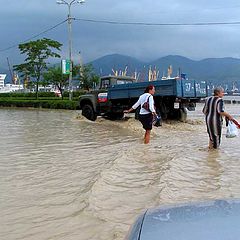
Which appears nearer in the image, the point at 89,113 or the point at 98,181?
the point at 98,181

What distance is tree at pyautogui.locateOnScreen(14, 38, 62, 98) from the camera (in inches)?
1824

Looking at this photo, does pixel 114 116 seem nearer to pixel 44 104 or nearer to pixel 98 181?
pixel 98 181

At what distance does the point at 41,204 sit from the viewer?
6000 millimetres

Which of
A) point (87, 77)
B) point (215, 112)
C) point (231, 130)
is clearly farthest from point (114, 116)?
point (87, 77)

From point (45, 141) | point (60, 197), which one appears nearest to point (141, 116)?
point (45, 141)

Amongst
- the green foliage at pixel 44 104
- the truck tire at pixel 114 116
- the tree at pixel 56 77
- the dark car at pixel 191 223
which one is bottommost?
the truck tire at pixel 114 116

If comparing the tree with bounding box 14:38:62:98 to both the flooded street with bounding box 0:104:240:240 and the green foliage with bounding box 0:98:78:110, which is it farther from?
the flooded street with bounding box 0:104:240:240

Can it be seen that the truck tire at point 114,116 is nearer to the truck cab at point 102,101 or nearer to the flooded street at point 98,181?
the truck cab at point 102,101

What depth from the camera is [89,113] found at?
22.1 metres

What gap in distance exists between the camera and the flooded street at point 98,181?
17.0 feet

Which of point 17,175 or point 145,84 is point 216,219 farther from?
point 145,84

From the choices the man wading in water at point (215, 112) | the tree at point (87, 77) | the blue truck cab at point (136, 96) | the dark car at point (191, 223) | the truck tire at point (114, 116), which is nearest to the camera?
Result: the dark car at point (191, 223)

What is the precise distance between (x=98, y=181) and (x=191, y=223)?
5.06 meters

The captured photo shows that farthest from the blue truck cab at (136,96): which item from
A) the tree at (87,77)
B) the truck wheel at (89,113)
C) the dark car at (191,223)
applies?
the tree at (87,77)
